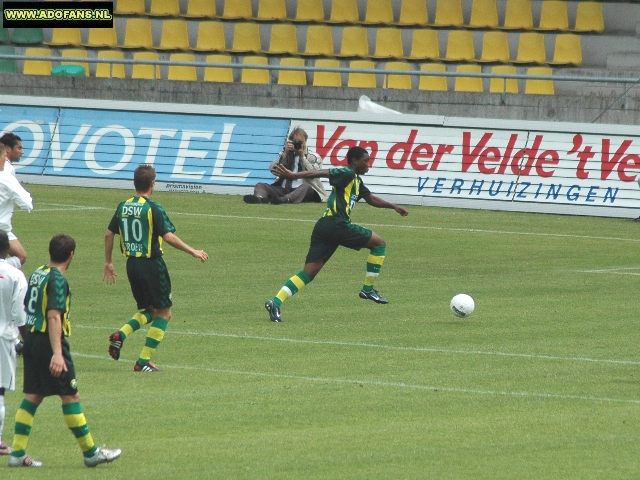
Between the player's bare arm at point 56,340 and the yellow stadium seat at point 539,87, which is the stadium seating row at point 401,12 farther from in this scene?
the player's bare arm at point 56,340

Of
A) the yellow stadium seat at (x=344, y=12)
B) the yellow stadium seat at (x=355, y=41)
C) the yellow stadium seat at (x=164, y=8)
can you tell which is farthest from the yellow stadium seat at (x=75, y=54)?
the yellow stadium seat at (x=355, y=41)

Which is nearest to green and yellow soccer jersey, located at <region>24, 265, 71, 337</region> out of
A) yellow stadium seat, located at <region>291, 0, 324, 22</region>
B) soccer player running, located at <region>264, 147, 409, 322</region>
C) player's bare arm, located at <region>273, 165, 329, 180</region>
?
player's bare arm, located at <region>273, 165, 329, 180</region>

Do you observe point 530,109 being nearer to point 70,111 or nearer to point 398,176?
point 398,176

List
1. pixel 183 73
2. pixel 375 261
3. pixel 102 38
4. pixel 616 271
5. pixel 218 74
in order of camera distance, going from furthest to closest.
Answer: pixel 102 38
pixel 183 73
pixel 218 74
pixel 616 271
pixel 375 261

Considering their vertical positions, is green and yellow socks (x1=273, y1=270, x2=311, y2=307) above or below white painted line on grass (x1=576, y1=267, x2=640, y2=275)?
above

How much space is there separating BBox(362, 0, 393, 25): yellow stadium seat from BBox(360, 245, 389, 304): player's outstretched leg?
21.6 meters

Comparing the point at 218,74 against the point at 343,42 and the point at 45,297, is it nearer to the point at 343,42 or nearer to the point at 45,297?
the point at 343,42

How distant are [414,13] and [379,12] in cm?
104

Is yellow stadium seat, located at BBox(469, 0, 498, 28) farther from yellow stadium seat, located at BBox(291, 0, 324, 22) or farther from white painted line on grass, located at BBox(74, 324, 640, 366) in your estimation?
white painted line on grass, located at BBox(74, 324, 640, 366)

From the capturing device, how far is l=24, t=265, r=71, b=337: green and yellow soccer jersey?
7.87 m

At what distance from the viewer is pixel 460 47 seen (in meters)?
34.8

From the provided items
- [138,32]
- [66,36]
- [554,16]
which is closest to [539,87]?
[554,16]

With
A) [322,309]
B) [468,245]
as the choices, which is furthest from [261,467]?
[468,245]


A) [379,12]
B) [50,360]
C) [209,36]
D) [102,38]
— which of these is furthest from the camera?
[102,38]
